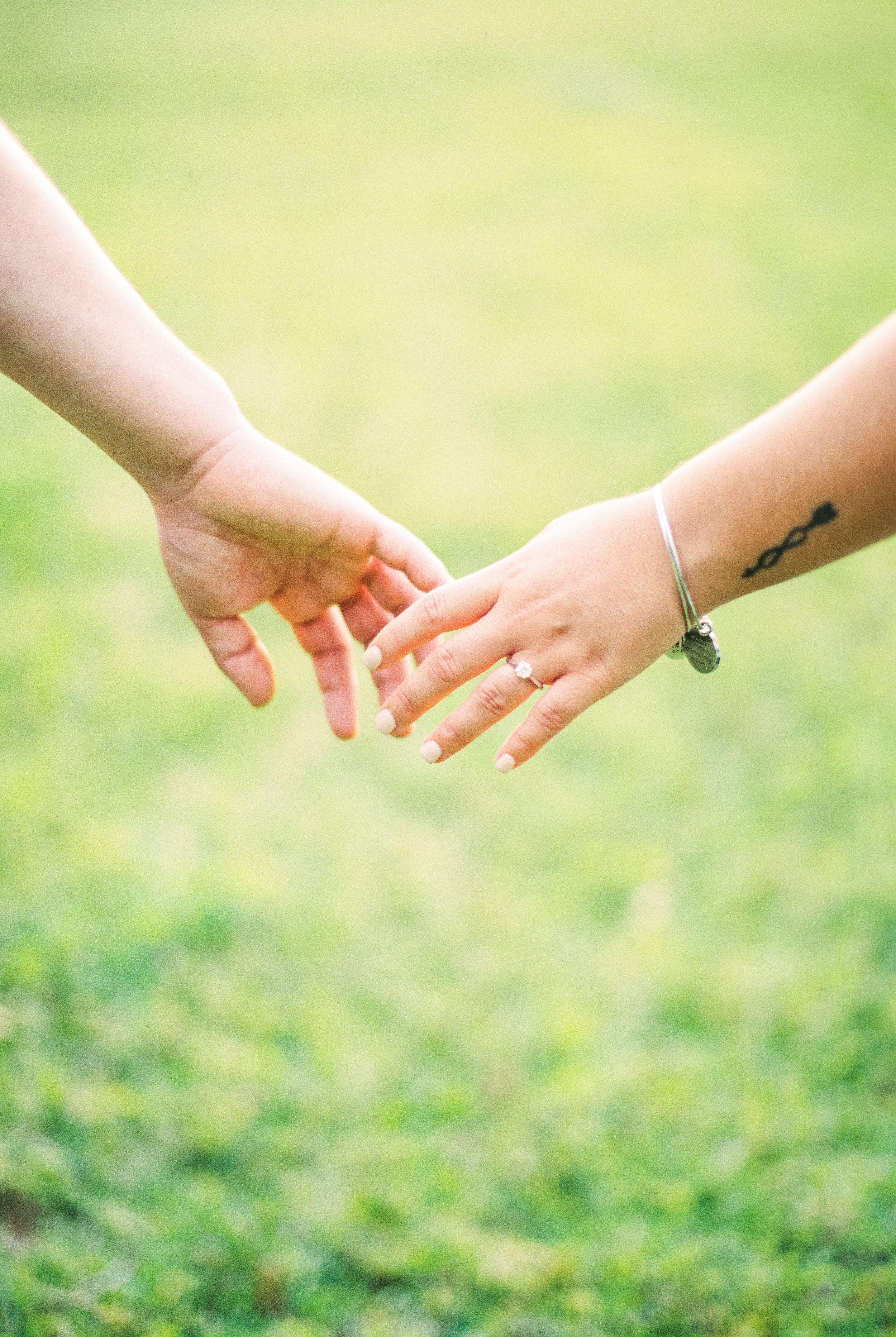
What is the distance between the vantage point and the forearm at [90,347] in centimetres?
160

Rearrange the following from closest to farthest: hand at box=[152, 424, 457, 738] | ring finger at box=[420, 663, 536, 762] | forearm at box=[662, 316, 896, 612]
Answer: forearm at box=[662, 316, 896, 612] < ring finger at box=[420, 663, 536, 762] < hand at box=[152, 424, 457, 738]

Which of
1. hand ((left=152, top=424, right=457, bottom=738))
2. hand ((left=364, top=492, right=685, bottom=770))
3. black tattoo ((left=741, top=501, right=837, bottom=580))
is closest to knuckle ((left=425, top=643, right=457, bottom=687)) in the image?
hand ((left=364, top=492, right=685, bottom=770))

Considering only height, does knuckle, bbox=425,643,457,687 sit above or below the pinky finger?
above

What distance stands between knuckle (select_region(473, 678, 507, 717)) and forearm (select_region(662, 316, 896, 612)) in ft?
1.17

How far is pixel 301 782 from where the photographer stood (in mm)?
3195

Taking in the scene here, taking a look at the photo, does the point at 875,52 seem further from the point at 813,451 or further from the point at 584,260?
the point at 813,451

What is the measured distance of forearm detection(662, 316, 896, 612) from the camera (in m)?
1.39

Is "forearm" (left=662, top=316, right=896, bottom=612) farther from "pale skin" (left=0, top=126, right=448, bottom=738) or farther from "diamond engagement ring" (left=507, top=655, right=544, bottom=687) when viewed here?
"pale skin" (left=0, top=126, right=448, bottom=738)

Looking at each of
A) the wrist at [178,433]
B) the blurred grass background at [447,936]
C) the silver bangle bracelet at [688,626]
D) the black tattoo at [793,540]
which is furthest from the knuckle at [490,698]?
the blurred grass background at [447,936]

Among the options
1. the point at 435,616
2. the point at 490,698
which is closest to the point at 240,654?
the point at 435,616

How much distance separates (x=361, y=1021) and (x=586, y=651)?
126 cm

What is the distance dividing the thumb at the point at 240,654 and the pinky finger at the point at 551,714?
0.57m

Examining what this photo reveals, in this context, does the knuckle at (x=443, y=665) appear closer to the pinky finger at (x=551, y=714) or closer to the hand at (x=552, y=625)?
the hand at (x=552, y=625)

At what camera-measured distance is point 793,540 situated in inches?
59.2
